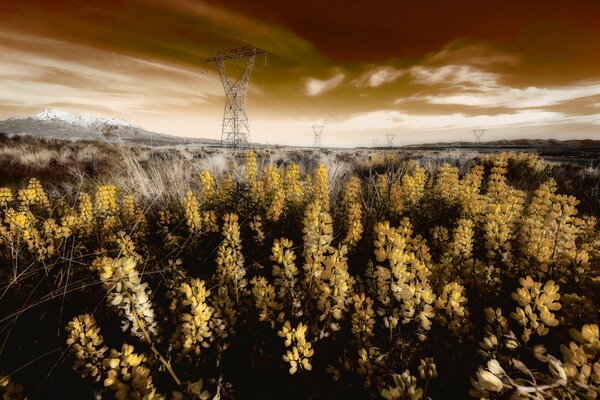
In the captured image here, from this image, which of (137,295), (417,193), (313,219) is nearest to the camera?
(137,295)

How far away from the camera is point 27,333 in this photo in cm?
201

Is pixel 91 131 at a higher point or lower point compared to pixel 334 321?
higher

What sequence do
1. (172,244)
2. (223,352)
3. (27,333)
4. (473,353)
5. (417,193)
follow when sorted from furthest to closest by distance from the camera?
(417,193), (172,244), (27,333), (223,352), (473,353)

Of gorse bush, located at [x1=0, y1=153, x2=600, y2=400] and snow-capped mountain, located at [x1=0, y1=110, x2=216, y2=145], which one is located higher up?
snow-capped mountain, located at [x1=0, y1=110, x2=216, y2=145]

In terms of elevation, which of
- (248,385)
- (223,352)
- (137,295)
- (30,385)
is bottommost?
(30,385)

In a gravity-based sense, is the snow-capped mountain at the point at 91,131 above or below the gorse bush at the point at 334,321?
above

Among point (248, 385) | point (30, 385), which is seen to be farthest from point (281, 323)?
point (30, 385)

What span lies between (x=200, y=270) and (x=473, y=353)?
7.10 ft

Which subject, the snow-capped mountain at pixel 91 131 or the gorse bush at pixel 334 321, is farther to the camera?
Answer: the snow-capped mountain at pixel 91 131

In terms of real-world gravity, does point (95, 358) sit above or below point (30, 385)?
above

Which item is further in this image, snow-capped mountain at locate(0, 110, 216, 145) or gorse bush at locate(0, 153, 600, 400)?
snow-capped mountain at locate(0, 110, 216, 145)

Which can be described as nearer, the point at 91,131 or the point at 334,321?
the point at 334,321

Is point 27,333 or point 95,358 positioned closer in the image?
point 95,358

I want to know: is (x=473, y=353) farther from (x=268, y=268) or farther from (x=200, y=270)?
(x=200, y=270)
